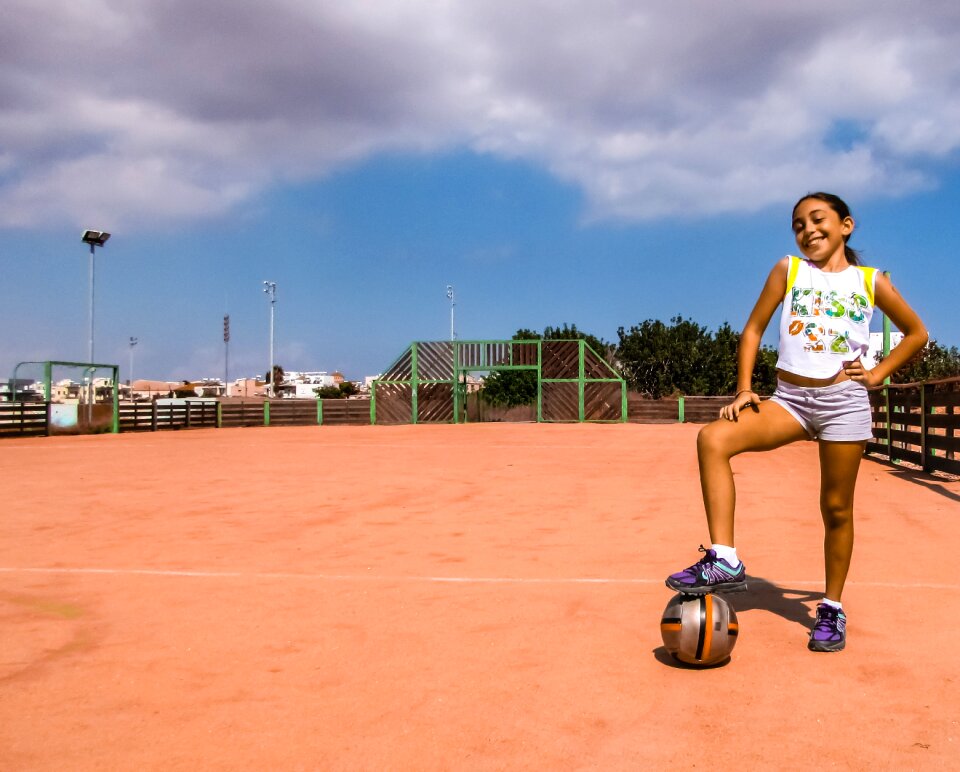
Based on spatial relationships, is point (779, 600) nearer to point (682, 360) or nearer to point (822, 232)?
point (822, 232)

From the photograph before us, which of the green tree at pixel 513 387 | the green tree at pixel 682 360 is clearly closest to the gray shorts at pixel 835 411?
the green tree at pixel 513 387

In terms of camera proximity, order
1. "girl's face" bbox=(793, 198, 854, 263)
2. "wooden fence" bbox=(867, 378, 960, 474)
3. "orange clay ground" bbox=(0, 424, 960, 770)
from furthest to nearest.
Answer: "wooden fence" bbox=(867, 378, 960, 474), "girl's face" bbox=(793, 198, 854, 263), "orange clay ground" bbox=(0, 424, 960, 770)

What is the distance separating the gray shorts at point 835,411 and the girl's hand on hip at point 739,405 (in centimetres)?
18

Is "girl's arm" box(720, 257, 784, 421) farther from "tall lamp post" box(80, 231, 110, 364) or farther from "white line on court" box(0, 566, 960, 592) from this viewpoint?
"tall lamp post" box(80, 231, 110, 364)

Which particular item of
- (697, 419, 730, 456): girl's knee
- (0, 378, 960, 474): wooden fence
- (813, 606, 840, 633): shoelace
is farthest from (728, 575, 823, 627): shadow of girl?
(0, 378, 960, 474): wooden fence

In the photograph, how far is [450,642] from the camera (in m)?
3.84

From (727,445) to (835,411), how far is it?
→ 1.55ft

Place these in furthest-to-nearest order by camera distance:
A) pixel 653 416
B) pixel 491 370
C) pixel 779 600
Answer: pixel 653 416
pixel 491 370
pixel 779 600

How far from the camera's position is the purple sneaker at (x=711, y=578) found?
343 cm

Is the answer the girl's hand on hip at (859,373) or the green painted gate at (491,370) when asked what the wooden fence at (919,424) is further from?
the green painted gate at (491,370)

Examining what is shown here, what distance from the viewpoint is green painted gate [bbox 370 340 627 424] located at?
35906mm

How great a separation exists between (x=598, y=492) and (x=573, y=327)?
4961 cm

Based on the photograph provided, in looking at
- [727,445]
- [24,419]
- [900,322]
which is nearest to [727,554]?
[727,445]

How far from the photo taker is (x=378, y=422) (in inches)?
1465
